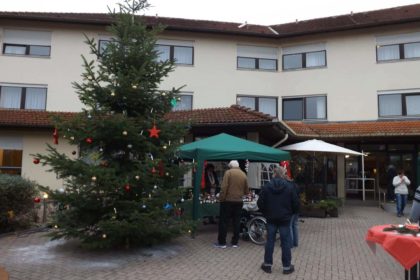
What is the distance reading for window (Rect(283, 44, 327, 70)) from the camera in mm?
21141

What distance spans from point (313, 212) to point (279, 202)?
7594 millimetres

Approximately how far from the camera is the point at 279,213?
22.5 ft

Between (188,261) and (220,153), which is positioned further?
Result: (220,153)

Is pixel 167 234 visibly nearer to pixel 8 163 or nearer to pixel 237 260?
pixel 237 260

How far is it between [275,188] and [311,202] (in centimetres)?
815

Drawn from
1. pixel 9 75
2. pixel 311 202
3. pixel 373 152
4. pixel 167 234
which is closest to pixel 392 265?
pixel 167 234

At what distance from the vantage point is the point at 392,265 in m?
7.39

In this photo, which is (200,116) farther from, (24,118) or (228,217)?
(24,118)

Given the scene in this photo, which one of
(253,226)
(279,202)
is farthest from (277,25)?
(279,202)

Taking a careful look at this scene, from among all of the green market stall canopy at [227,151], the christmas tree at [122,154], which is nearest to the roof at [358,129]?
the green market stall canopy at [227,151]

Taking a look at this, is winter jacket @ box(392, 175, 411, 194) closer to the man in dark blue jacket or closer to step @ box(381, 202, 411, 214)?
step @ box(381, 202, 411, 214)

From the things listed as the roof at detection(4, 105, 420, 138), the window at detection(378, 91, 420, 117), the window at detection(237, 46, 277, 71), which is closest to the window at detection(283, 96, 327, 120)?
the roof at detection(4, 105, 420, 138)

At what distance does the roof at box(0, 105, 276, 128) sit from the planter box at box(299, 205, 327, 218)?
10.6ft

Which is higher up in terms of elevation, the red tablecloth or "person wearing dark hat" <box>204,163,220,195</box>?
"person wearing dark hat" <box>204,163,220,195</box>
